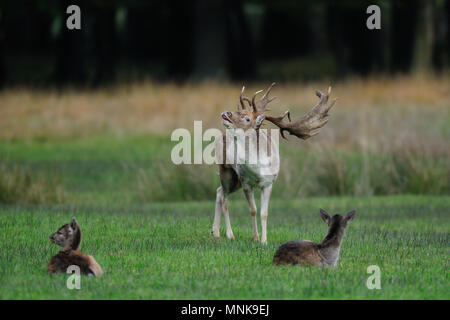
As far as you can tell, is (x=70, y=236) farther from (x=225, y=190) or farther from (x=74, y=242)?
(x=225, y=190)

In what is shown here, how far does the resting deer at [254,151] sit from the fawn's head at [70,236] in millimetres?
2358

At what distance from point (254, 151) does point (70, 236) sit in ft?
8.96

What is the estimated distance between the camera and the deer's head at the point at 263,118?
11461 mm

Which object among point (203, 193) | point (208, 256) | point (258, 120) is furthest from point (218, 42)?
point (208, 256)

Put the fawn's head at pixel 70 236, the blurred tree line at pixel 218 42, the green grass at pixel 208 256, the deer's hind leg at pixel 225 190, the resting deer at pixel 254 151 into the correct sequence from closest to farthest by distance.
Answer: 1. the green grass at pixel 208 256
2. the fawn's head at pixel 70 236
3. the resting deer at pixel 254 151
4. the deer's hind leg at pixel 225 190
5. the blurred tree line at pixel 218 42

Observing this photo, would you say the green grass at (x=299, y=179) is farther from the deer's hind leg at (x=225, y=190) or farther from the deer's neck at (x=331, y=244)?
the deer's neck at (x=331, y=244)

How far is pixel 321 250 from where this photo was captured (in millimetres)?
10172

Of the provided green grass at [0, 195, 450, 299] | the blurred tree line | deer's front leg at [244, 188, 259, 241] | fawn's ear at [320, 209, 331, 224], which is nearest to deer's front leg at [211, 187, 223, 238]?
green grass at [0, 195, 450, 299]

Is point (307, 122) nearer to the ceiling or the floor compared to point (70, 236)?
nearer to the ceiling

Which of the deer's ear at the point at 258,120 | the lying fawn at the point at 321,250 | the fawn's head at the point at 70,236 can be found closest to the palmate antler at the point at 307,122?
the deer's ear at the point at 258,120

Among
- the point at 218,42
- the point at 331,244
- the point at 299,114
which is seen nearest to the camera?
the point at 331,244

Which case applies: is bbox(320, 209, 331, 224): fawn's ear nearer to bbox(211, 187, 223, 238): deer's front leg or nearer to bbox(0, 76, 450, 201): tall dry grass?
bbox(211, 187, 223, 238): deer's front leg

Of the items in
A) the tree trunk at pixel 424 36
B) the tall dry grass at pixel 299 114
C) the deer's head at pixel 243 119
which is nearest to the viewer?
the deer's head at pixel 243 119
